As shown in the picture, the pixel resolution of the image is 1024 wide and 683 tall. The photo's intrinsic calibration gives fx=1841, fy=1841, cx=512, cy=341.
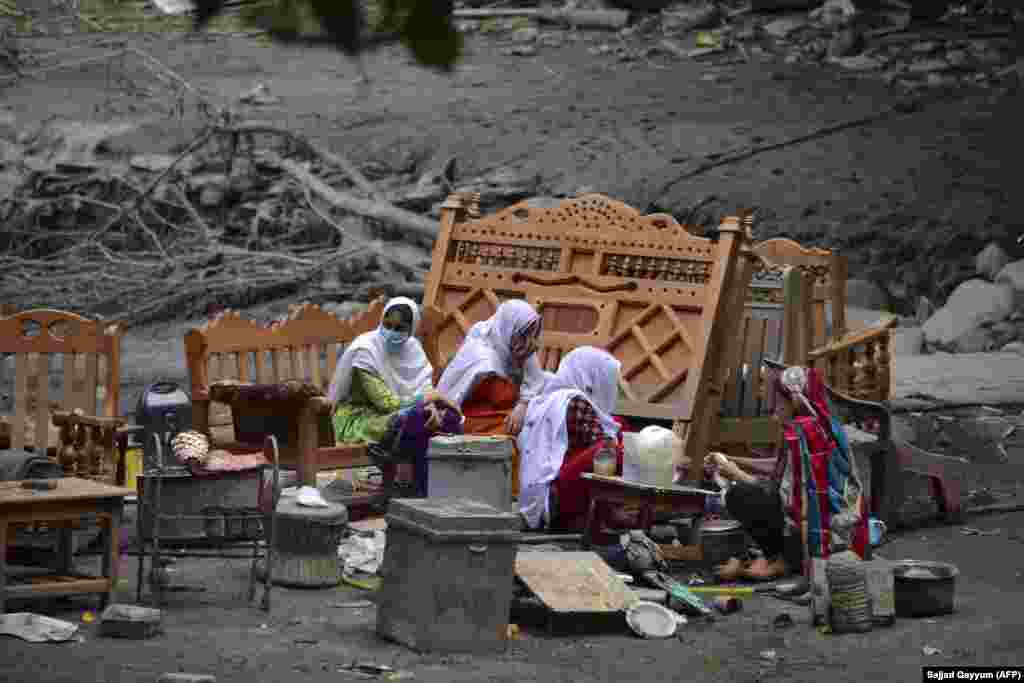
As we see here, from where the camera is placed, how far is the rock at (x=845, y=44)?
20109mm

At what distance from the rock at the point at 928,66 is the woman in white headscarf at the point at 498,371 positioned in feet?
37.9

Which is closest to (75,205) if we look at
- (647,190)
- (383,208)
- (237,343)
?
(383,208)

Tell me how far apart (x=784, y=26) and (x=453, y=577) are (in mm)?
15063

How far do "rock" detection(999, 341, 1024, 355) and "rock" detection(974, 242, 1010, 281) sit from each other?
1.55 m

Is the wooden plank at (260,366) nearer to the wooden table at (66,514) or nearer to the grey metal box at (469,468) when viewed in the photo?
the grey metal box at (469,468)

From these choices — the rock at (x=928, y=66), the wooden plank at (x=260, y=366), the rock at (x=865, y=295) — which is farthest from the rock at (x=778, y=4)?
the wooden plank at (x=260, y=366)

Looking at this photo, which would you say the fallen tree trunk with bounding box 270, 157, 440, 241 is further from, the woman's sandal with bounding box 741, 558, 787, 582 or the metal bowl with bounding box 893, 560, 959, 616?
the metal bowl with bounding box 893, 560, 959, 616

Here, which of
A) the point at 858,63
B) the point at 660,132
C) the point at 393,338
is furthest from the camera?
the point at 858,63

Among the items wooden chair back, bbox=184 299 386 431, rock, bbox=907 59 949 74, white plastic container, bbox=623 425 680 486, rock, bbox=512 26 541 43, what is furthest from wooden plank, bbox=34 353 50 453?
rock, bbox=907 59 949 74

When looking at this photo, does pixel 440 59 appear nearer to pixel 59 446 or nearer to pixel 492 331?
pixel 59 446

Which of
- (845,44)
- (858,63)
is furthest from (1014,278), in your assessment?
(845,44)

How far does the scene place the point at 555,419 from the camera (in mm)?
8484

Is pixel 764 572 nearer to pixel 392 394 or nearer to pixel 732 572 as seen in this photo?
pixel 732 572

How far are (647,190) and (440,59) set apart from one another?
652 inches
